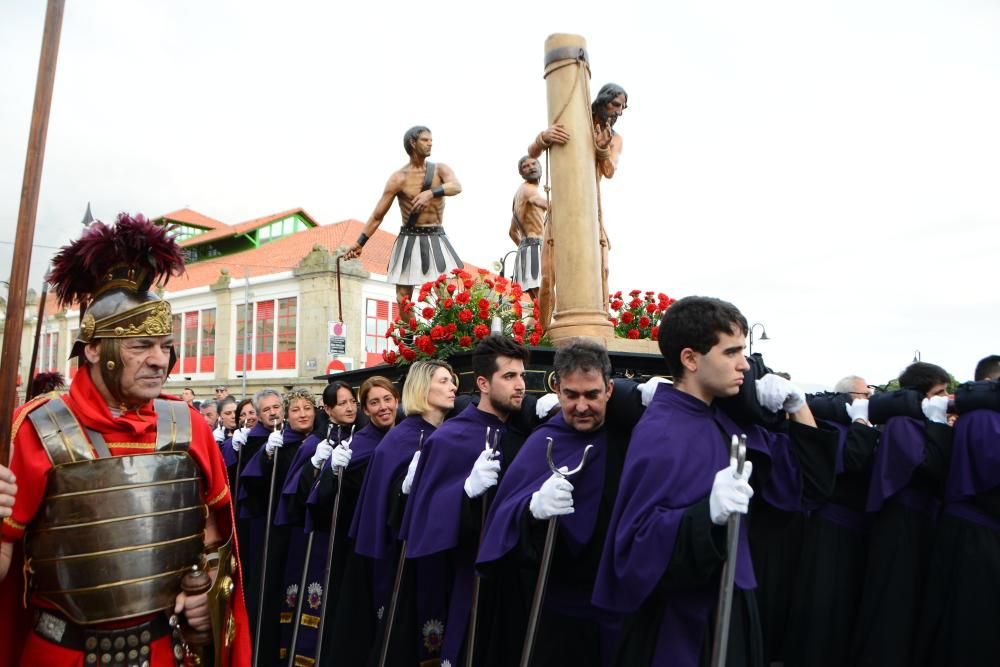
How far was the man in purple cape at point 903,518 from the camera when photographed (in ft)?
13.5

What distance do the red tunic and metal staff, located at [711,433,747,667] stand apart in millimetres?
1998

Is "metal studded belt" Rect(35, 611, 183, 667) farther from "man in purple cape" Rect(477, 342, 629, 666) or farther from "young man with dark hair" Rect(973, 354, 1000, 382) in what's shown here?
"young man with dark hair" Rect(973, 354, 1000, 382)

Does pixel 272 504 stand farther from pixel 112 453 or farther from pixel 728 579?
pixel 728 579

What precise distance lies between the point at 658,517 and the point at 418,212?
20.3ft

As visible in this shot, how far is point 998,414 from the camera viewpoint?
394 centimetres

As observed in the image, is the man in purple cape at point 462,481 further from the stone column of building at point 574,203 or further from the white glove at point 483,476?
the stone column of building at point 574,203

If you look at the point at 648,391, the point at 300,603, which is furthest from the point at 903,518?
the point at 300,603

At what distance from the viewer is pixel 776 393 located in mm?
3109

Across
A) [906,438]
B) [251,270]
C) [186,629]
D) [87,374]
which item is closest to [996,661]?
[906,438]

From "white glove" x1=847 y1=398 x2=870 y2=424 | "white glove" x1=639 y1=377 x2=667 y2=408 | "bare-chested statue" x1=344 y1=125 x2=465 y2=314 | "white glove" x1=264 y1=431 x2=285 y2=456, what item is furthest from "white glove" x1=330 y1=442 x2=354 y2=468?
"white glove" x1=847 y1=398 x2=870 y2=424

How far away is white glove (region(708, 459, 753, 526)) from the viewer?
252cm

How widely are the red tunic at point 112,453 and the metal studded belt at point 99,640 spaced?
0.9 inches

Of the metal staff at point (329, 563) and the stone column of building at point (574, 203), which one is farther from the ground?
the stone column of building at point (574, 203)

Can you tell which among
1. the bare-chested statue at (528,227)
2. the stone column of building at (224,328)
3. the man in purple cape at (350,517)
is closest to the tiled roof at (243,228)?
the stone column of building at (224,328)
